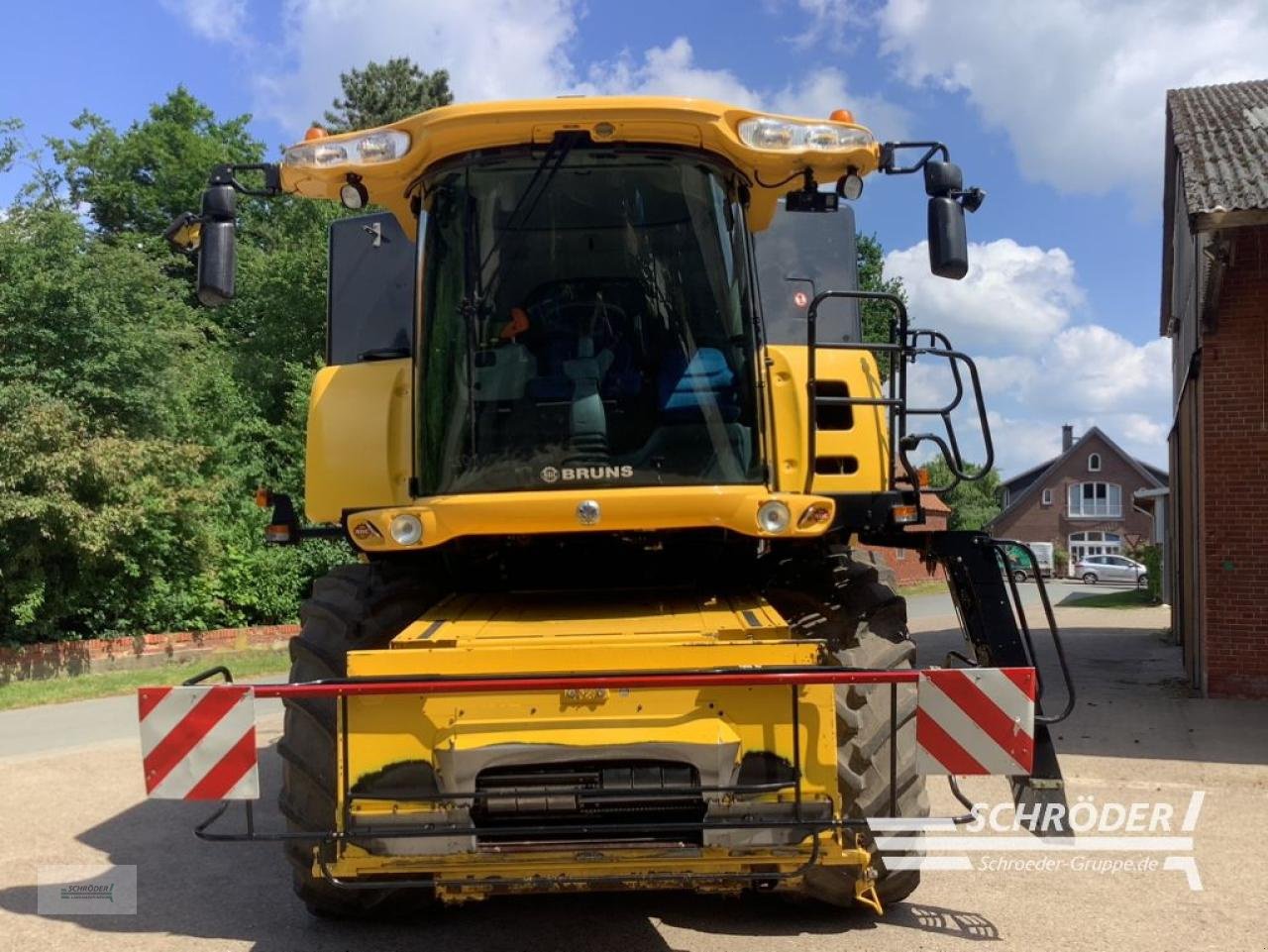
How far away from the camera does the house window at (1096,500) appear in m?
67.1

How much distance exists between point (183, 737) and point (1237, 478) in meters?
9.90

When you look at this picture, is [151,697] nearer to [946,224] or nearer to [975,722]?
[975,722]

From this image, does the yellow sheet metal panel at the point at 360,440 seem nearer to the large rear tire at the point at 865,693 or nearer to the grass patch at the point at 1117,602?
the large rear tire at the point at 865,693

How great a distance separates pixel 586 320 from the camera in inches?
169

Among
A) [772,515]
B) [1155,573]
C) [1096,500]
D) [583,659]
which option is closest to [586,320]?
[772,515]

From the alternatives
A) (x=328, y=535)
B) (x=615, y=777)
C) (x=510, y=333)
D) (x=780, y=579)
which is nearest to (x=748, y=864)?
(x=615, y=777)

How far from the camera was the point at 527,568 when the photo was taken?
461cm

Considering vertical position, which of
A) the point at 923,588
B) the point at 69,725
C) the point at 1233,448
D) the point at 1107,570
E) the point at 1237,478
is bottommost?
the point at 1107,570

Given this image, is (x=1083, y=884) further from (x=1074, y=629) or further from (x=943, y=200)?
(x=1074, y=629)

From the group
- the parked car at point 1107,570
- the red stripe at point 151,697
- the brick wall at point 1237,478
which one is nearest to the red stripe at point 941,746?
the red stripe at point 151,697

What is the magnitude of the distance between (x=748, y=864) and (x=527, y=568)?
1.60 metres

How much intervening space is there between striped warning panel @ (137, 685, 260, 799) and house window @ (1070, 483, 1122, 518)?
69.6 meters

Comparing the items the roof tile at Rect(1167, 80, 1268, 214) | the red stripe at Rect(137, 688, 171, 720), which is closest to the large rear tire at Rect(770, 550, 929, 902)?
the red stripe at Rect(137, 688, 171, 720)

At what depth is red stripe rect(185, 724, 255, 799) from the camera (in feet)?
12.0
